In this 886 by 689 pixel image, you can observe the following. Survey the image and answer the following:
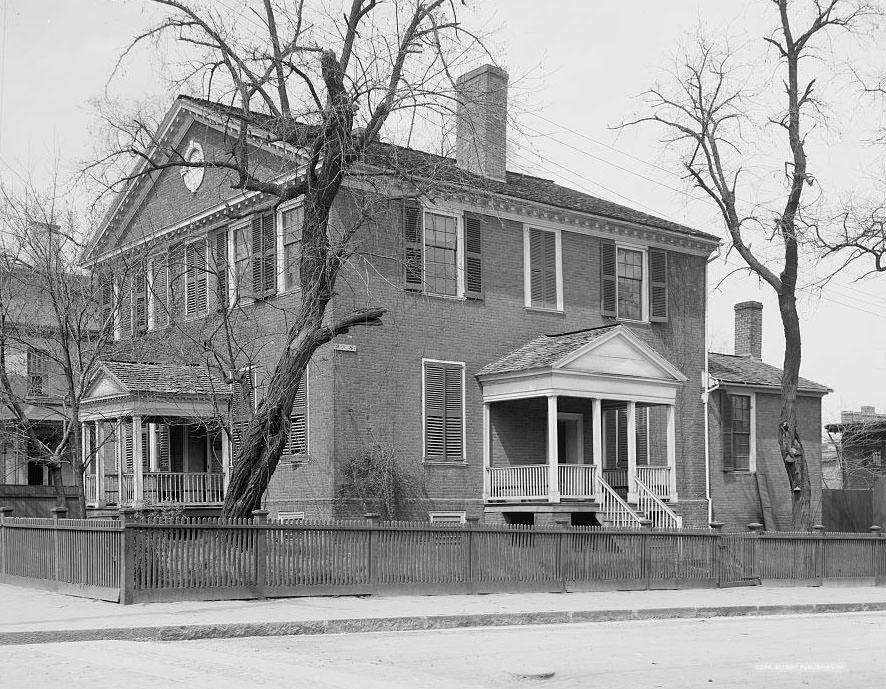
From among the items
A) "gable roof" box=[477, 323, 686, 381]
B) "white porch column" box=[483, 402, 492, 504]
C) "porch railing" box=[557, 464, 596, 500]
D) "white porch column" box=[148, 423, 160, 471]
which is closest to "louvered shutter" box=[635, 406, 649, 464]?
"gable roof" box=[477, 323, 686, 381]

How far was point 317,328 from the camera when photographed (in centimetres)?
1998

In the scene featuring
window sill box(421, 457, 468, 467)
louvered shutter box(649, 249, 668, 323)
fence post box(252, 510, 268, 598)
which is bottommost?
fence post box(252, 510, 268, 598)

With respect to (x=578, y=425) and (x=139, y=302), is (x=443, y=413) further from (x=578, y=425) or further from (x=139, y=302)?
(x=139, y=302)

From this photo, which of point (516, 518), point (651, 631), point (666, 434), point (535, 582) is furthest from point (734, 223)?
point (651, 631)

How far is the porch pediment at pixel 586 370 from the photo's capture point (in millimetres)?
26031

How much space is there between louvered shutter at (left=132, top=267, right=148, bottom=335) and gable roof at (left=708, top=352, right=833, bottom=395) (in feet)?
49.9

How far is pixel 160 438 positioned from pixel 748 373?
1661cm

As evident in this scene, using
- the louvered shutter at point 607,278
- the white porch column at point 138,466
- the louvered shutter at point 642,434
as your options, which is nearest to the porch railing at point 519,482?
the louvered shutter at point 642,434

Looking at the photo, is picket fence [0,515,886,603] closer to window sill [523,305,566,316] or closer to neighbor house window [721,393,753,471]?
window sill [523,305,566,316]

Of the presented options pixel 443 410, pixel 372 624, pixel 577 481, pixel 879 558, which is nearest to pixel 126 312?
pixel 443 410

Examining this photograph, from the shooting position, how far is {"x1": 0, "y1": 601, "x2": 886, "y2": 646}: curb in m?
13.1

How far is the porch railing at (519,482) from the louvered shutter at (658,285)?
6.56m

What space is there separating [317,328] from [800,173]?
1554cm

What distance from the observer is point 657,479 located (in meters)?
27.7
